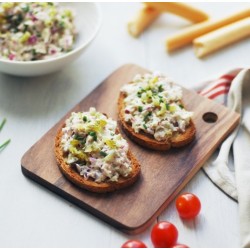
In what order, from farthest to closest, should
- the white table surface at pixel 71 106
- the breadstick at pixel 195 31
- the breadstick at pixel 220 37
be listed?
the breadstick at pixel 195 31 → the breadstick at pixel 220 37 → the white table surface at pixel 71 106

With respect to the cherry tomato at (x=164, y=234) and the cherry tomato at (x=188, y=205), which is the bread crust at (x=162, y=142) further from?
the cherry tomato at (x=164, y=234)

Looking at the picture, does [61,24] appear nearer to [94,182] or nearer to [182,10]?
[182,10]

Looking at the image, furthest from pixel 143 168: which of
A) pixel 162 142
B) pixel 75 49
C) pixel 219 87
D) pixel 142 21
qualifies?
pixel 142 21

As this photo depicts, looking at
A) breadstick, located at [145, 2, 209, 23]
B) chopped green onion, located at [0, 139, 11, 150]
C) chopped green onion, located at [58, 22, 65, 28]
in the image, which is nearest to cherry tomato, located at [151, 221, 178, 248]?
chopped green onion, located at [0, 139, 11, 150]

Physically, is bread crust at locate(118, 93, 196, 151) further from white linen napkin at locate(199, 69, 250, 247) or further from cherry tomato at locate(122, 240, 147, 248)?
cherry tomato at locate(122, 240, 147, 248)

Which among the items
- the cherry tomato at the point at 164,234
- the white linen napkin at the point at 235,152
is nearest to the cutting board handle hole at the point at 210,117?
the white linen napkin at the point at 235,152

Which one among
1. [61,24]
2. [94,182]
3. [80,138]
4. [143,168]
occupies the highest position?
[61,24]

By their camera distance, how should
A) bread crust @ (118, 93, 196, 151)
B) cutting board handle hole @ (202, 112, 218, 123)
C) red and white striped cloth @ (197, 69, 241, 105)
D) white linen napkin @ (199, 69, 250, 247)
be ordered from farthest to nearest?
red and white striped cloth @ (197, 69, 241, 105) → cutting board handle hole @ (202, 112, 218, 123) → bread crust @ (118, 93, 196, 151) → white linen napkin @ (199, 69, 250, 247)
